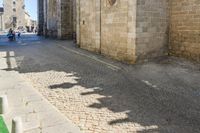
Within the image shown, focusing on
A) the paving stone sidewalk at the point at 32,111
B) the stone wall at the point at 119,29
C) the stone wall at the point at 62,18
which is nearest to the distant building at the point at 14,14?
the stone wall at the point at 62,18

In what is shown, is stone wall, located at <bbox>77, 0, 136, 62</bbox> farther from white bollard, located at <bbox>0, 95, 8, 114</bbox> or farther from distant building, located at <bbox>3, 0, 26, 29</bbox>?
distant building, located at <bbox>3, 0, 26, 29</bbox>

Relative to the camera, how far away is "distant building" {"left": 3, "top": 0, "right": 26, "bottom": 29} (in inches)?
2649

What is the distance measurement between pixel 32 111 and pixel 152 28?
738 centimetres

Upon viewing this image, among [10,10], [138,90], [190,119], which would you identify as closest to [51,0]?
[138,90]

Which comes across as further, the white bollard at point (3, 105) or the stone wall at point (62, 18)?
the stone wall at point (62, 18)

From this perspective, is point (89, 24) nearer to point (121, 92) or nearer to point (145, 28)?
point (145, 28)

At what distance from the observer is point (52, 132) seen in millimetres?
5039

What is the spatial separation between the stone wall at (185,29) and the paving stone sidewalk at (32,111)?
6.74 m

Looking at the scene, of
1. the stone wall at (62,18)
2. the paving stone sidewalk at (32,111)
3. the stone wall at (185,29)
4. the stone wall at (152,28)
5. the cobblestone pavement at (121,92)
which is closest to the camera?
the paving stone sidewalk at (32,111)

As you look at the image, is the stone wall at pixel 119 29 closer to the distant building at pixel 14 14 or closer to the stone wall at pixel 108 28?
the stone wall at pixel 108 28

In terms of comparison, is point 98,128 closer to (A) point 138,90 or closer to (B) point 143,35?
(A) point 138,90

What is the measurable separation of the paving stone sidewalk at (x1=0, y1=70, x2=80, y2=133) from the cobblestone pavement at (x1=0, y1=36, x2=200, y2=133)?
31cm

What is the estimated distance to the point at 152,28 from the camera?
11820mm

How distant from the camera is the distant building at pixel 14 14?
67.3 m
